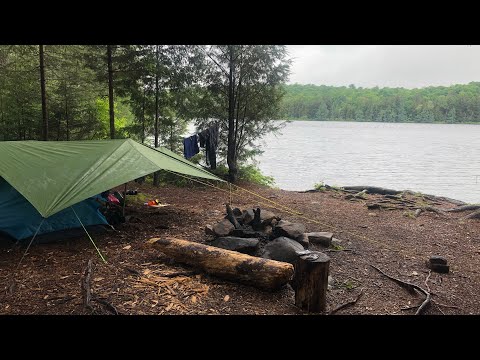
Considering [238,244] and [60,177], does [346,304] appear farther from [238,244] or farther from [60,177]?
[60,177]

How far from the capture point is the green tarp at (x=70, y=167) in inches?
177

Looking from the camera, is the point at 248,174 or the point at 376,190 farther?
the point at 248,174

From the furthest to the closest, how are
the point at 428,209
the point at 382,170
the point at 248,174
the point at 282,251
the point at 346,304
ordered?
the point at 382,170 → the point at 248,174 → the point at 428,209 → the point at 282,251 → the point at 346,304

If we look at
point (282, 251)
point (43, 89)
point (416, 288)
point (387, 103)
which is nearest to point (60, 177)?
point (282, 251)

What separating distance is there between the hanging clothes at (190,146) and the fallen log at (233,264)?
5.38 metres

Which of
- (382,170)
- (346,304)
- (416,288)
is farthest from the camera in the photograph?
(382,170)

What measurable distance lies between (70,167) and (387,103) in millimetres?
49508

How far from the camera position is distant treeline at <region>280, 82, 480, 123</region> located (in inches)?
1673

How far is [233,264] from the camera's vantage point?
391 cm

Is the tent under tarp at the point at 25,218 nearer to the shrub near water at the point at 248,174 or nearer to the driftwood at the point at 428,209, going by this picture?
the shrub near water at the point at 248,174

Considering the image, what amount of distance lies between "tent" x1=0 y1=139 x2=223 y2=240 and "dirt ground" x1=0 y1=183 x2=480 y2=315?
1.31 ft
